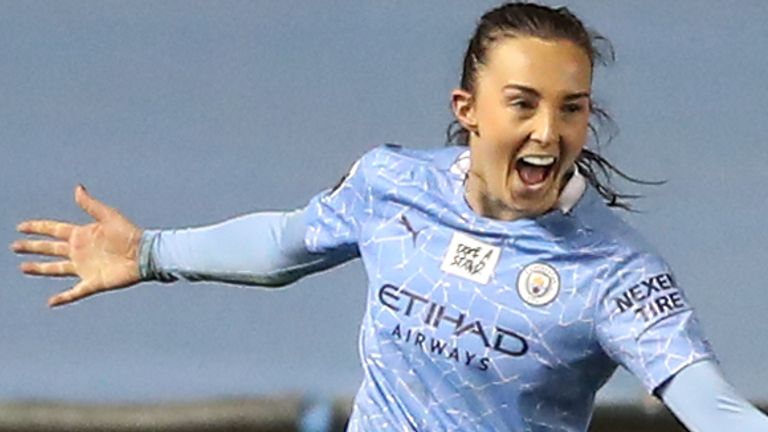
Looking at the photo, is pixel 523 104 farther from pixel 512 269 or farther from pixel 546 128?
pixel 512 269

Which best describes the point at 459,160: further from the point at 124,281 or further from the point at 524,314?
the point at 124,281

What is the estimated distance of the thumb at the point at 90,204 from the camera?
9062mm

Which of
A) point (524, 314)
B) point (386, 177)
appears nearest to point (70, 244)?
point (386, 177)

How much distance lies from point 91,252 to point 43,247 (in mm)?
160

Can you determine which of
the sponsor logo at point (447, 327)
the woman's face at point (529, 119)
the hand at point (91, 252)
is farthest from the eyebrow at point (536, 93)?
the hand at point (91, 252)

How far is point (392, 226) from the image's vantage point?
27.6ft

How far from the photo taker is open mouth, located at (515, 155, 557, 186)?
796 cm

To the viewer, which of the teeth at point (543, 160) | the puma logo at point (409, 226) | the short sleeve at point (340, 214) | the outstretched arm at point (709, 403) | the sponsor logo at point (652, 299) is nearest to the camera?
the outstretched arm at point (709, 403)

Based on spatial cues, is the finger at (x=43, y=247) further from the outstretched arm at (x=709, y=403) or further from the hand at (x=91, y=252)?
the outstretched arm at (x=709, y=403)

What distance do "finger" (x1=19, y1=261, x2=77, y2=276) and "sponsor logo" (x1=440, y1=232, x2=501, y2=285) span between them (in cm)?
141

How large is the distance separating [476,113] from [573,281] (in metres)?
0.58

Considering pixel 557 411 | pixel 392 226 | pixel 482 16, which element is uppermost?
pixel 482 16

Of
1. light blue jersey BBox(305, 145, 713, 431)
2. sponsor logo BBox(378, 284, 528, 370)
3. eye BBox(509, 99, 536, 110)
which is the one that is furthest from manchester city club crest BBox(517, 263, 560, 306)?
eye BBox(509, 99, 536, 110)

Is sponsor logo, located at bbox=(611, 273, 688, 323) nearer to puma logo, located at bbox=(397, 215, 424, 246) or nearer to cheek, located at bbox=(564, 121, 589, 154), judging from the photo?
cheek, located at bbox=(564, 121, 589, 154)
